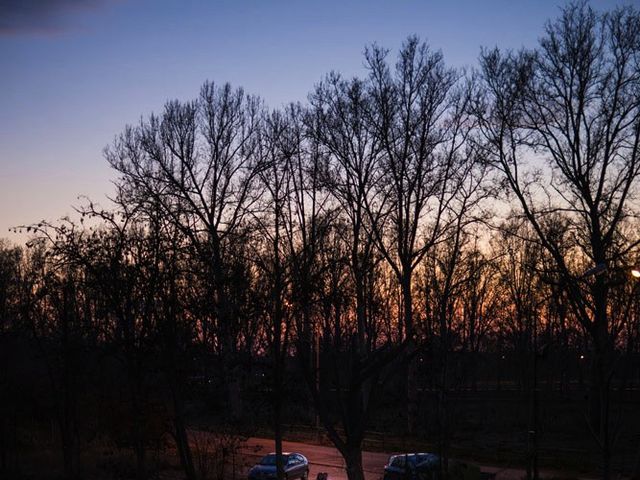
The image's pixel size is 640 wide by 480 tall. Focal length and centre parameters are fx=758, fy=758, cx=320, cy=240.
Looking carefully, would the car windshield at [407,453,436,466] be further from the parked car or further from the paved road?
the paved road

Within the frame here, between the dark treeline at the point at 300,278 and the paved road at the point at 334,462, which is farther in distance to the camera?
the paved road at the point at 334,462

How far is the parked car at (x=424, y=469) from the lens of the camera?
21859 millimetres

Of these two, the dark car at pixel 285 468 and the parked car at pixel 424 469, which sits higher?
the parked car at pixel 424 469

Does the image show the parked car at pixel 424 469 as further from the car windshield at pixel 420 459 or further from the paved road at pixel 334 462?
the paved road at pixel 334 462

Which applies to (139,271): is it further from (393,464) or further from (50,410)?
(50,410)

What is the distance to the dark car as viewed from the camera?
2650cm

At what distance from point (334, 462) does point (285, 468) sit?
795 cm

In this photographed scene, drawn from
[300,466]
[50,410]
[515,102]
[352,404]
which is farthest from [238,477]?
[515,102]

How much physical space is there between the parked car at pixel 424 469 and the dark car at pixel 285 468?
3.54 m

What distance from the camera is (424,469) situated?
926 inches

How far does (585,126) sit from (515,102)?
2228 millimetres

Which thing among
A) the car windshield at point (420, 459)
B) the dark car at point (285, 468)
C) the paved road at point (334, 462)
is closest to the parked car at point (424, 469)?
the car windshield at point (420, 459)

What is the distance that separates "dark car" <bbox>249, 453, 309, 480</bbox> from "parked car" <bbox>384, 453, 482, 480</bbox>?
11.6 ft

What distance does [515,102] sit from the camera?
23.6m
